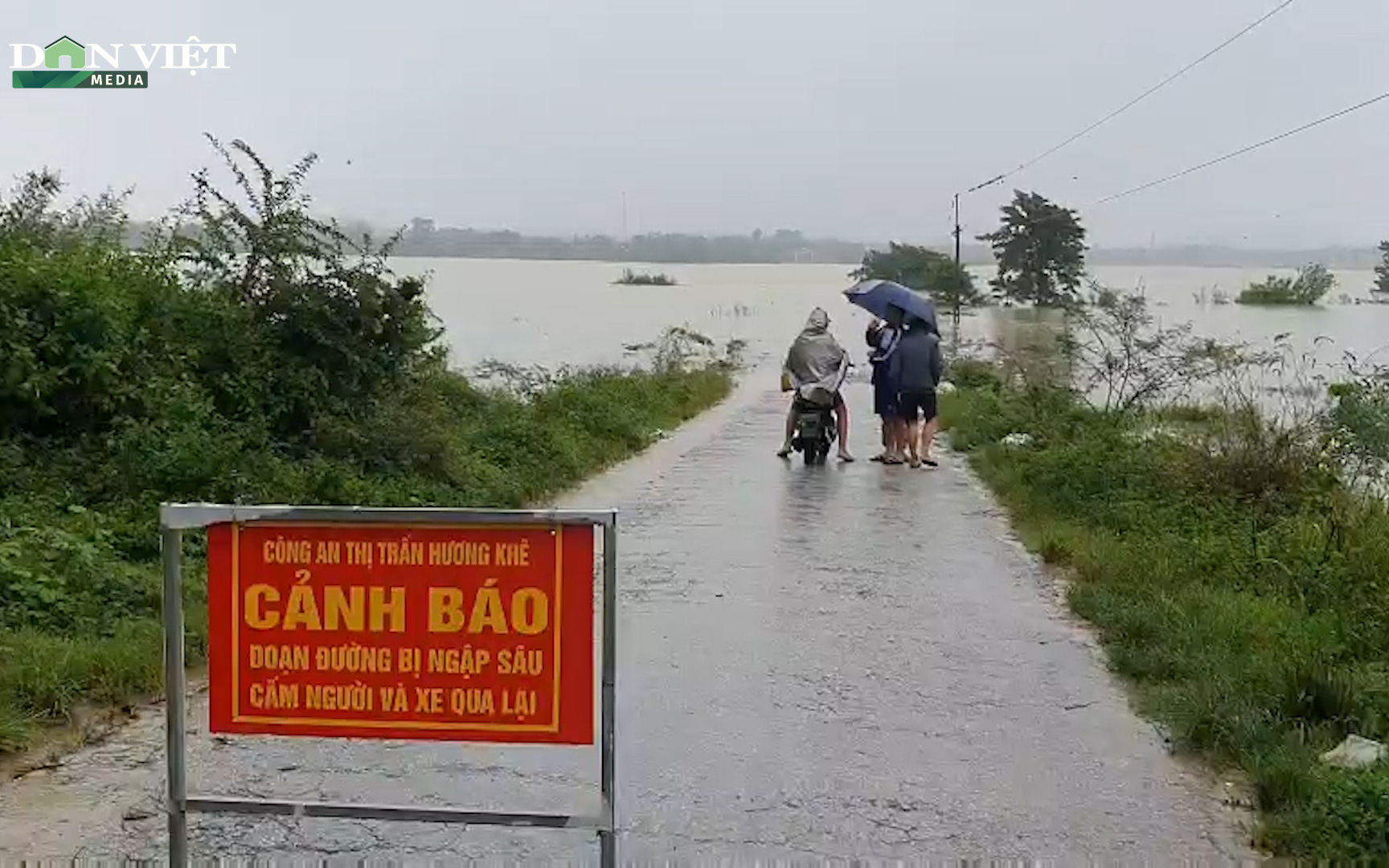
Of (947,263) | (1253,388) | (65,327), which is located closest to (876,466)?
(1253,388)

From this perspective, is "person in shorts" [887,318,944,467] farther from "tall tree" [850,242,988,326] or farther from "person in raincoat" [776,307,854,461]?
"tall tree" [850,242,988,326]

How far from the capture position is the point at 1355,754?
5090mm

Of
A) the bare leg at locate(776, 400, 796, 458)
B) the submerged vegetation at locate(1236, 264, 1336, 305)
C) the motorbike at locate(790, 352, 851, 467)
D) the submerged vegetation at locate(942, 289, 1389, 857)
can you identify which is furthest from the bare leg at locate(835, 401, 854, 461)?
the submerged vegetation at locate(1236, 264, 1336, 305)

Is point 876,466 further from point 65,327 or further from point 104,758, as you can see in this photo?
point 104,758

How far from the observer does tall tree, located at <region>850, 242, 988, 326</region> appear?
1582 inches

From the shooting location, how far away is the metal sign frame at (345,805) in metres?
3.86

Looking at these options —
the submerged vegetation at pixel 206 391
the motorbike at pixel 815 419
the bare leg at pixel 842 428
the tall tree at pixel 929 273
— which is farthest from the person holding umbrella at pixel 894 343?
the tall tree at pixel 929 273

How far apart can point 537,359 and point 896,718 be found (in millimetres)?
19997

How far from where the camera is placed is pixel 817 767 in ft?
17.9

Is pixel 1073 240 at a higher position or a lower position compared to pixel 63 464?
higher

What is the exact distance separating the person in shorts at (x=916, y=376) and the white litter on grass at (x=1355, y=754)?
9.58 m

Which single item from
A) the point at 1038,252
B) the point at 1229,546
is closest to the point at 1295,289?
the point at 1038,252

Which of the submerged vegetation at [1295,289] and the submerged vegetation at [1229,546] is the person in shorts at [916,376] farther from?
the submerged vegetation at [1295,289]

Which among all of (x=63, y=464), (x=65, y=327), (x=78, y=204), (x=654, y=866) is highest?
(x=78, y=204)
